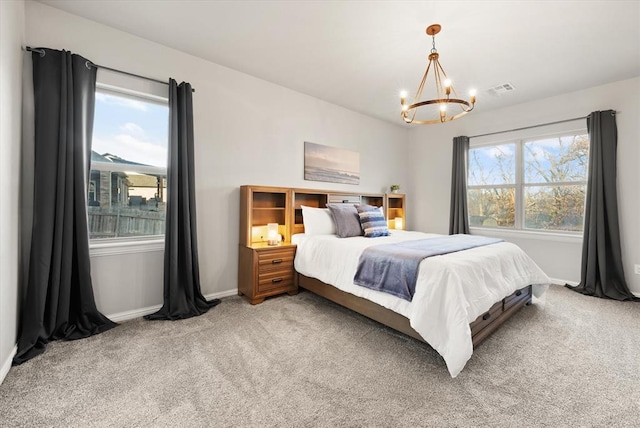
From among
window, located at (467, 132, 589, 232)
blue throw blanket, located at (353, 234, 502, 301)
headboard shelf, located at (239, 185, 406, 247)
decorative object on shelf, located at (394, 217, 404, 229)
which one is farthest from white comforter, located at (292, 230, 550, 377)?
decorative object on shelf, located at (394, 217, 404, 229)

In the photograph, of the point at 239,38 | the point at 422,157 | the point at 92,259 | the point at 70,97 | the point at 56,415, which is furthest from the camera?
the point at 422,157

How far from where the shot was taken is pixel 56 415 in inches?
57.7

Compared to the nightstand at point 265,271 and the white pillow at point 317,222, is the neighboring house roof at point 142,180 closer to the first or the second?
the nightstand at point 265,271

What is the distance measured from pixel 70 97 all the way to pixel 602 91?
19.5 ft

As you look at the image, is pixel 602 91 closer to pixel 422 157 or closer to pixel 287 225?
pixel 422 157

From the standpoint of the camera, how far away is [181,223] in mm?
2834

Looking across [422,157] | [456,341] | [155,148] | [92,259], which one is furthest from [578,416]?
[422,157]

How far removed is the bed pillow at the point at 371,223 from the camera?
140 inches

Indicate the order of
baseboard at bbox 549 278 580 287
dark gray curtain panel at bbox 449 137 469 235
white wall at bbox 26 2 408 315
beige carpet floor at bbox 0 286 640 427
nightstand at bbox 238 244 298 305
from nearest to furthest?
beige carpet floor at bbox 0 286 640 427 < white wall at bbox 26 2 408 315 < nightstand at bbox 238 244 298 305 < baseboard at bbox 549 278 580 287 < dark gray curtain panel at bbox 449 137 469 235

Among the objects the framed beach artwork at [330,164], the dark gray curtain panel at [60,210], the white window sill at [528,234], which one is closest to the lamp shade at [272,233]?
the framed beach artwork at [330,164]

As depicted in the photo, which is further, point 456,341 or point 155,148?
point 155,148

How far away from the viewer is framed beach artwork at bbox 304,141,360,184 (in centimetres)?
413

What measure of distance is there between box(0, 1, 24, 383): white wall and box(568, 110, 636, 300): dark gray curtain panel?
227 inches

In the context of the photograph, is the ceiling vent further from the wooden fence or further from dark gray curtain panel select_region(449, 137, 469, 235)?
the wooden fence
